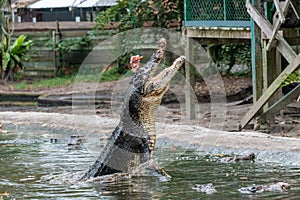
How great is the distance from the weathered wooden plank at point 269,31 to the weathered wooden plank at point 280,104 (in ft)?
1.96

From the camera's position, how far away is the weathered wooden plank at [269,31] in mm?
10812

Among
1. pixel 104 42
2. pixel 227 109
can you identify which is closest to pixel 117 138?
pixel 227 109

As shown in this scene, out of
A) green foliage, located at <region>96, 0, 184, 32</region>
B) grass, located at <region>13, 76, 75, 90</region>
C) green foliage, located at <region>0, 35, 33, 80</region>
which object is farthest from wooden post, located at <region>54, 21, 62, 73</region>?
green foliage, located at <region>96, 0, 184, 32</region>

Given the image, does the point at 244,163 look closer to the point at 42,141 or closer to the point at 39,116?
the point at 42,141

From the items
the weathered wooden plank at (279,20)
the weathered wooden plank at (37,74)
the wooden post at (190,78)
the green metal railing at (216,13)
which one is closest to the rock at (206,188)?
the weathered wooden plank at (279,20)

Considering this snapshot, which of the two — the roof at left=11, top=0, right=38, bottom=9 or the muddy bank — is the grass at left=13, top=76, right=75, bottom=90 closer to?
the roof at left=11, top=0, right=38, bottom=9

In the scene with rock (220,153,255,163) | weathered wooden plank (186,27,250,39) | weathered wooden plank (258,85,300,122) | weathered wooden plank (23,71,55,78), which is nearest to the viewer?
rock (220,153,255,163)

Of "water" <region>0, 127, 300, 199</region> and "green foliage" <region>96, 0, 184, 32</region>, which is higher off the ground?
"green foliage" <region>96, 0, 184, 32</region>

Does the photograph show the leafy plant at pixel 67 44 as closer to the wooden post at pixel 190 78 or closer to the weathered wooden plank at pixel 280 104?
A: the wooden post at pixel 190 78

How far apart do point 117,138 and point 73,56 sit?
1480cm

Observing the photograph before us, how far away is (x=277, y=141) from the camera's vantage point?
962 cm

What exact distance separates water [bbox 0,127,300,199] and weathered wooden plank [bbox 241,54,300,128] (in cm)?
162

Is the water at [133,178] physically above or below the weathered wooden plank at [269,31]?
below

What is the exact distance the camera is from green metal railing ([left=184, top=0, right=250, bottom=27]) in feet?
40.8
